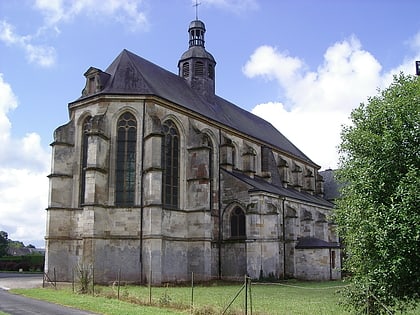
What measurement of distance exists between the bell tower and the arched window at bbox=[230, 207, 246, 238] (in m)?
10.9

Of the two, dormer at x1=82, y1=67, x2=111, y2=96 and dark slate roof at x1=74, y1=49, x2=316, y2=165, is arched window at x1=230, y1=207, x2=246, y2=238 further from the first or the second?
dormer at x1=82, y1=67, x2=111, y2=96

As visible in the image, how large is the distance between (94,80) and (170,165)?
7288 mm

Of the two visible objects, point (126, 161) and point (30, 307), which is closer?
point (30, 307)

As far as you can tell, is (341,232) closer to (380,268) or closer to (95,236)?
(380,268)

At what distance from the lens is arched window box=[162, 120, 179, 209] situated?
30344 millimetres

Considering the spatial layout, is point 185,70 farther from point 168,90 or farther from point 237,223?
point 237,223

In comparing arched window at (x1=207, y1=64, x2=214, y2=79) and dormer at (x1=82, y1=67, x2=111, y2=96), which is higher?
arched window at (x1=207, y1=64, x2=214, y2=79)

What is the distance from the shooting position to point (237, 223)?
33.5 metres

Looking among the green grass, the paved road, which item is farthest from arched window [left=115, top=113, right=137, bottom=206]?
the paved road

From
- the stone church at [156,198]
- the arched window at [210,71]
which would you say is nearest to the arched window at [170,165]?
the stone church at [156,198]

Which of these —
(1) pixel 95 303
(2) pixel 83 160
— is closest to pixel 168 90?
(2) pixel 83 160

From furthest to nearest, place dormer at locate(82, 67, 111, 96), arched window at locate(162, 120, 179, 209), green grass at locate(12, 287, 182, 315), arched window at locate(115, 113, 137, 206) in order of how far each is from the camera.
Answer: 1. dormer at locate(82, 67, 111, 96)
2. arched window at locate(162, 120, 179, 209)
3. arched window at locate(115, 113, 137, 206)
4. green grass at locate(12, 287, 182, 315)

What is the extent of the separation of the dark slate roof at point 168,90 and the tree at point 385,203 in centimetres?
1881

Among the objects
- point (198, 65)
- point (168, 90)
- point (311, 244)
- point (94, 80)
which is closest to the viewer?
point (94, 80)
